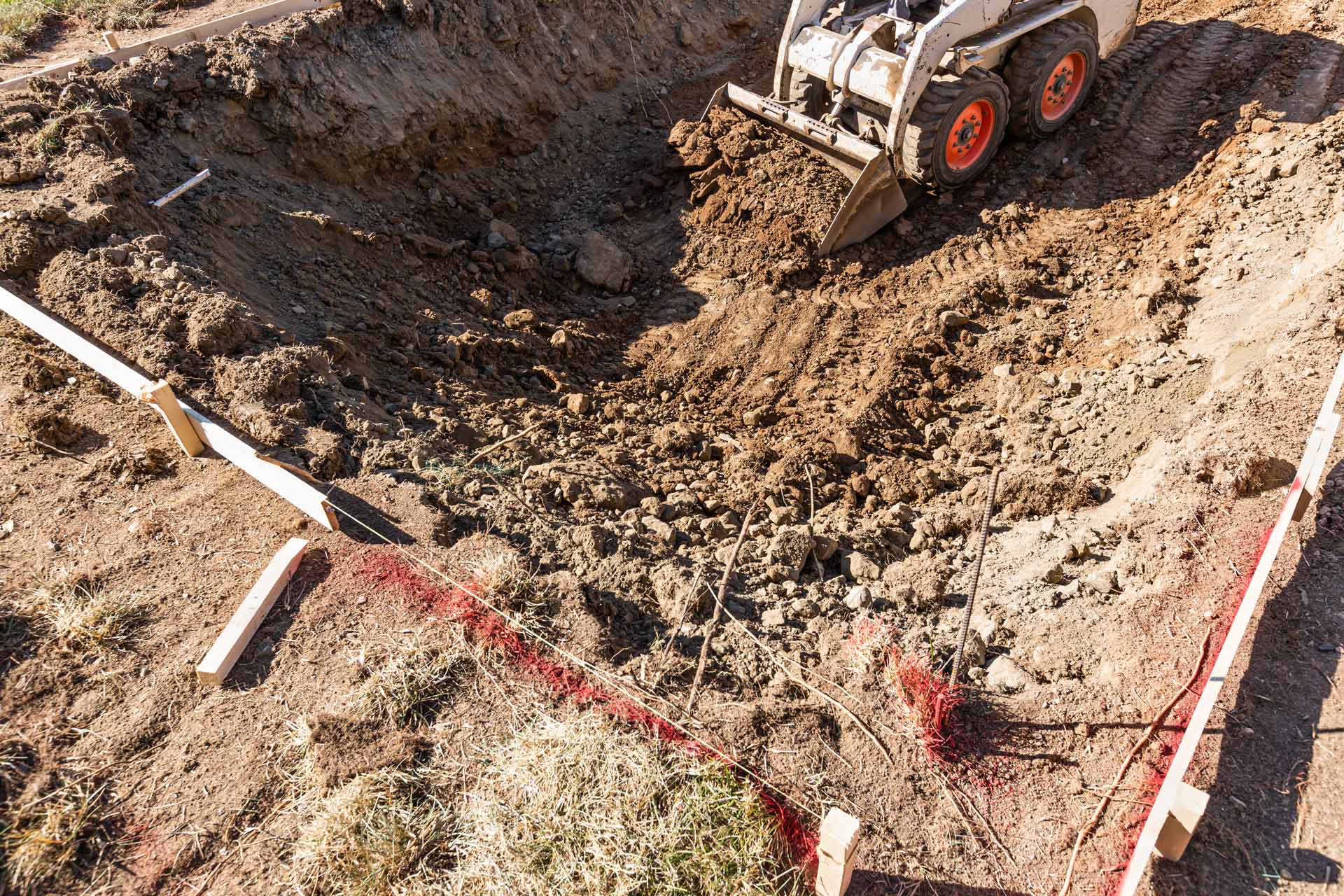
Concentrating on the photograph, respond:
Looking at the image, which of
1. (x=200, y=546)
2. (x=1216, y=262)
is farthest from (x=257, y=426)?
(x=1216, y=262)

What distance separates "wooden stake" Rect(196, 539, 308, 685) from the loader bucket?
14.9 feet

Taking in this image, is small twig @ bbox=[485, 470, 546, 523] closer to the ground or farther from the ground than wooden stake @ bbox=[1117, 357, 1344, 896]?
farther from the ground

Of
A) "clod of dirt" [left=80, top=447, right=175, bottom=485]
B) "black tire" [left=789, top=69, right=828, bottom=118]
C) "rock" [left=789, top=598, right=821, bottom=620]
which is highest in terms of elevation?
"clod of dirt" [left=80, top=447, right=175, bottom=485]

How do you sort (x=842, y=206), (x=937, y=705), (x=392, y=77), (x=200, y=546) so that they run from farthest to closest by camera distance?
(x=392, y=77) → (x=842, y=206) → (x=200, y=546) → (x=937, y=705)

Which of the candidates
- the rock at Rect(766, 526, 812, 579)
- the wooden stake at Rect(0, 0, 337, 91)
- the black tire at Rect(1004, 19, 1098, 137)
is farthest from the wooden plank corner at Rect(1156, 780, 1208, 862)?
the wooden stake at Rect(0, 0, 337, 91)

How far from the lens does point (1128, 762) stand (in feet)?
9.47

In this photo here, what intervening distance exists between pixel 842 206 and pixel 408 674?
15.6 feet

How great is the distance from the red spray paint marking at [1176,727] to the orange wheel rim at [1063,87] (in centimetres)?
467

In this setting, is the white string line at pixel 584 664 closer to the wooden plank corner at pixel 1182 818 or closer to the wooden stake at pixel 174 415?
the wooden stake at pixel 174 415

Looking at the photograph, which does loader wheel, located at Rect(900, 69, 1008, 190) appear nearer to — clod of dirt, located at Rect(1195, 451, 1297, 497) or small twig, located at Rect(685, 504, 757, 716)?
clod of dirt, located at Rect(1195, 451, 1297, 497)

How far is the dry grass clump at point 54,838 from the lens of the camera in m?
2.57

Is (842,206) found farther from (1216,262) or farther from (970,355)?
(1216,262)

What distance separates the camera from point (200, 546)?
3.60 metres

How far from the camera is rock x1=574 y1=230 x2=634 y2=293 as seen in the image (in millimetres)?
6551
